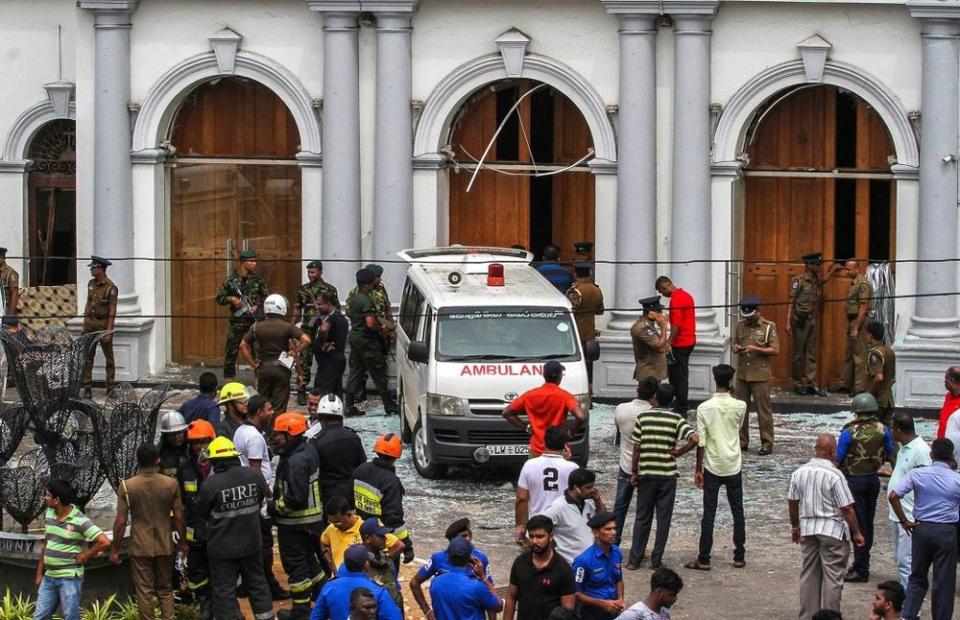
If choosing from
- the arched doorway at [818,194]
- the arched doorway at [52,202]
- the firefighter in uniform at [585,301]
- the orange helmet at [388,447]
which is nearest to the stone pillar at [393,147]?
the firefighter in uniform at [585,301]

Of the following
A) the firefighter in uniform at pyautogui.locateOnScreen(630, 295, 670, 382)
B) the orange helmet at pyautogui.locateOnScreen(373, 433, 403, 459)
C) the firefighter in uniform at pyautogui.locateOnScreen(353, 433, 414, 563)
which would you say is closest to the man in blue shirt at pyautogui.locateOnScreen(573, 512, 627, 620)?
the firefighter in uniform at pyautogui.locateOnScreen(353, 433, 414, 563)

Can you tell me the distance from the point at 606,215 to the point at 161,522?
1059 centimetres

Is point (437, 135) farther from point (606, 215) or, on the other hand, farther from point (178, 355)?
point (178, 355)

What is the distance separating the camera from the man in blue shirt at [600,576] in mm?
13773

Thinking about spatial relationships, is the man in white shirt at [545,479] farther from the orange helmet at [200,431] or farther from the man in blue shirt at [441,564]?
the orange helmet at [200,431]

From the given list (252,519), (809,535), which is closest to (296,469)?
(252,519)

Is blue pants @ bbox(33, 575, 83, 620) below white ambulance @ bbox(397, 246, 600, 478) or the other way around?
below

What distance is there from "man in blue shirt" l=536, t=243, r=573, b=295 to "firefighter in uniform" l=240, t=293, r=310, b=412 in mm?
3754

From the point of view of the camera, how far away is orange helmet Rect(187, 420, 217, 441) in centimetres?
1566

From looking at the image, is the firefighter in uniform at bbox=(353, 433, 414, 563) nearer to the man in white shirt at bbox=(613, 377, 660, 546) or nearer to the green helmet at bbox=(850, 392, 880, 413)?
the man in white shirt at bbox=(613, 377, 660, 546)

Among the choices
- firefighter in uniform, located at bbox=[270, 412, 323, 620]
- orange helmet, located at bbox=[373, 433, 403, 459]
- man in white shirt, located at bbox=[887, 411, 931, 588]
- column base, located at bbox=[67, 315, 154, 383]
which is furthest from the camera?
column base, located at bbox=[67, 315, 154, 383]

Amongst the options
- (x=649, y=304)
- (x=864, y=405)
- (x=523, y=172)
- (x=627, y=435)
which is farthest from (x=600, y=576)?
(x=523, y=172)

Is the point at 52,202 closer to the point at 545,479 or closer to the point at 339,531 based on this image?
the point at 545,479

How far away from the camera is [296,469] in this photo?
50.5ft
